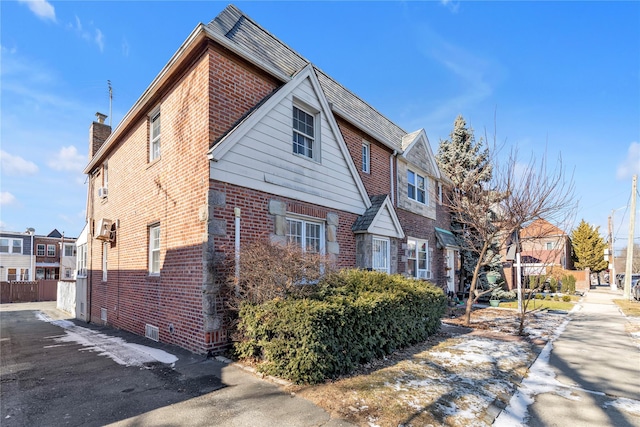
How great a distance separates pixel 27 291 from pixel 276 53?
34088mm

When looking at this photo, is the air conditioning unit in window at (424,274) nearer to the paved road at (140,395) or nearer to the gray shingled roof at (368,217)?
the gray shingled roof at (368,217)

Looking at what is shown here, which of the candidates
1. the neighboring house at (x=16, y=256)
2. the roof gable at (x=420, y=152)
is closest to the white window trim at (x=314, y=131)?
the roof gable at (x=420, y=152)

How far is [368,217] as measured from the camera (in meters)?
11.0

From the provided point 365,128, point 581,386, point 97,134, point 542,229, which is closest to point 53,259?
point 97,134

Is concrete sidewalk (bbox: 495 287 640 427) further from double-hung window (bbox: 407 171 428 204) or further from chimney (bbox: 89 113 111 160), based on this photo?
chimney (bbox: 89 113 111 160)

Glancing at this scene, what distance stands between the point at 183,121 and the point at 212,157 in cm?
187

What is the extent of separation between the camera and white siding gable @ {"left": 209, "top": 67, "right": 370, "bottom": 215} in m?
7.34

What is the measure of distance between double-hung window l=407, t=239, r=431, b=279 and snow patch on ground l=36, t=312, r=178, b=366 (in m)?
9.55

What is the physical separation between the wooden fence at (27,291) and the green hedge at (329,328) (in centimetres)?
3345

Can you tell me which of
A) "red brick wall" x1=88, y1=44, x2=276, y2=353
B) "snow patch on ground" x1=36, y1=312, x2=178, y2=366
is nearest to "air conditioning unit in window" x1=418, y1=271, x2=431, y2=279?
"red brick wall" x1=88, y1=44, x2=276, y2=353

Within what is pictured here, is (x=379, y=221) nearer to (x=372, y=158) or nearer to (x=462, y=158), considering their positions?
(x=372, y=158)

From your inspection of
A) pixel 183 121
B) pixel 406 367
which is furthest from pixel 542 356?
pixel 183 121

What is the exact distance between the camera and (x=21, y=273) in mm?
40281

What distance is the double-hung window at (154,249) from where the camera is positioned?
892 centimetres
